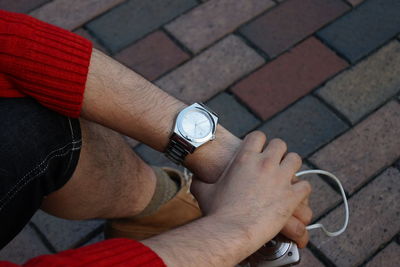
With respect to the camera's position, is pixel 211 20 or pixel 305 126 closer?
pixel 305 126

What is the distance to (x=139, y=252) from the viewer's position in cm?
102

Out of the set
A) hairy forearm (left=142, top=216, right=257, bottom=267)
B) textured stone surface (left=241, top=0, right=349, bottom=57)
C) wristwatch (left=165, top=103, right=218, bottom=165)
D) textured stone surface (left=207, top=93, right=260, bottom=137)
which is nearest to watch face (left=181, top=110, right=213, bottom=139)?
wristwatch (left=165, top=103, right=218, bottom=165)

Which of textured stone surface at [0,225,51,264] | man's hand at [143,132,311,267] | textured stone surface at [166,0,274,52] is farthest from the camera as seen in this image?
textured stone surface at [166,0,274,52]

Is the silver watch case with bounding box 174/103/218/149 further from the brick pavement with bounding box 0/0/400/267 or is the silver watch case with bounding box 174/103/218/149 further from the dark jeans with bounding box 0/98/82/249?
the brick pavement with bounding box 0/0/400/267

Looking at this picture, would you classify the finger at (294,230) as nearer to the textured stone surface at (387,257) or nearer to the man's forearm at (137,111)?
the man's forearm at (137,111)

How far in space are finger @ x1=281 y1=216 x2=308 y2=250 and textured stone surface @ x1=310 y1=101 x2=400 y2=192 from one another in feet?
1.96

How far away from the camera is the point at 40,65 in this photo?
124 centimetres

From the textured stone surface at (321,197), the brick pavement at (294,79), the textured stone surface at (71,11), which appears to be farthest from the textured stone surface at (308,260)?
the textured stone surface at (71,11)

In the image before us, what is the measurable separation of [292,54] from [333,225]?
0.71 m

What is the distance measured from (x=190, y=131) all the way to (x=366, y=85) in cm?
98

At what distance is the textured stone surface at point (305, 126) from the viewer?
6.37ft

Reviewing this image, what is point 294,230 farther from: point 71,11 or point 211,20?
point 71,11

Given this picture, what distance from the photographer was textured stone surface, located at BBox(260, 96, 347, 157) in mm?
1940


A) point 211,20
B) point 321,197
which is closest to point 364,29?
point 211,20
